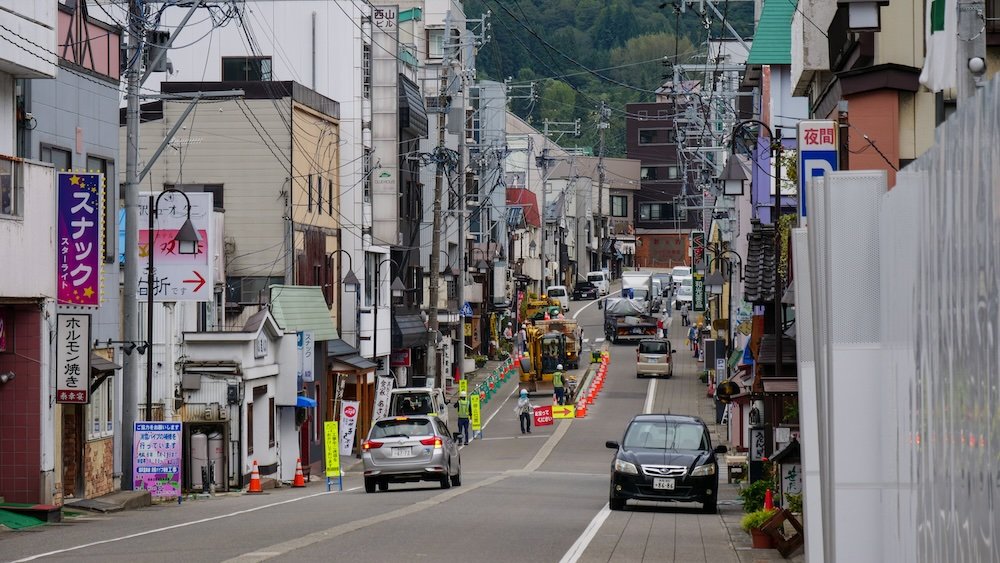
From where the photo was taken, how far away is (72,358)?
86.7ft

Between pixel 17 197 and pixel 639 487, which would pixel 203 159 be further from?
pixel 639 487

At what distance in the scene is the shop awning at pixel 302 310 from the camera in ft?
151

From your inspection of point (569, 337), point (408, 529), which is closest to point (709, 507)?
point (408, 529)

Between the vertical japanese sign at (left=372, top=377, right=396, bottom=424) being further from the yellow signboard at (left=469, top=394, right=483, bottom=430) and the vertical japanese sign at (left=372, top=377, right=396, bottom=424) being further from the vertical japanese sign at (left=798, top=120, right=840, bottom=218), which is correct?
the vertical japanese sign at (left=798, top=120, right=840, bottom=218)

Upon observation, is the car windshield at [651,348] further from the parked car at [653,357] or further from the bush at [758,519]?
the bush at [758,519]

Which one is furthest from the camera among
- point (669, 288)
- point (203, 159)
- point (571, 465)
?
point (669, 288)

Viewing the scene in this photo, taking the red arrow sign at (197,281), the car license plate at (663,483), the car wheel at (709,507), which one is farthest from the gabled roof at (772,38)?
the car license plate at (663,483)

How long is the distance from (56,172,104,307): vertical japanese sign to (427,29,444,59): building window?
53815 millimetres

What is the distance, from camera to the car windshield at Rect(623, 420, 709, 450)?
27078 millimetres

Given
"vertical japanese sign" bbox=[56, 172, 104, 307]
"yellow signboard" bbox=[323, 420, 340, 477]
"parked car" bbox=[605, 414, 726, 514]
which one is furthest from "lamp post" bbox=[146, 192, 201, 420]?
"parked car" bbox=[605, 414, 726, 514]

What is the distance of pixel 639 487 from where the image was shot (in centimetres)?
2573

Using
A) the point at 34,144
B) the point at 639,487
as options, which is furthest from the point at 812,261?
the point at 34,144

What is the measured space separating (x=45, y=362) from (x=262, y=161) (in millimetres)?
24169

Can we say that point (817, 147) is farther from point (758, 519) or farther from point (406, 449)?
point (406, 449)
